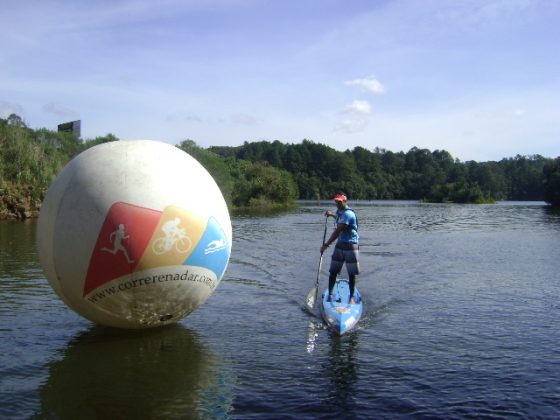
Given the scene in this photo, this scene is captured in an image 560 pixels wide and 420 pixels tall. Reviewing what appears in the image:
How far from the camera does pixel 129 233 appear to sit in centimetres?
734

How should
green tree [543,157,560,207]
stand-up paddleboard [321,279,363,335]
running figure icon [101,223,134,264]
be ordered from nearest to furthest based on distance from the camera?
running figure icon [101,223,134,264], stand-up paddleboard [321,279,363,335], green tree [543,157,560,207]

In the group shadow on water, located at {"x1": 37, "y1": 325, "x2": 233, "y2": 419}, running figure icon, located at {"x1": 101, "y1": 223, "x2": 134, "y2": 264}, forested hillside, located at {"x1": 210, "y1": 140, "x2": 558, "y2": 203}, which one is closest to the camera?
shadow on water, located at {"x1": 37, "y1": 325, "x2": 233, "y2": 419}

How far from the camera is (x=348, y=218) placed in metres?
11.1

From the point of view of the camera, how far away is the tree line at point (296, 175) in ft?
155

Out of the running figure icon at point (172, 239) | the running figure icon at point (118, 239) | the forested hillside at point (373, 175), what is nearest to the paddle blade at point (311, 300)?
the running figure icon at point (172, 239)

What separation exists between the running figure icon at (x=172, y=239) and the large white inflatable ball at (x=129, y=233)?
0.04ft

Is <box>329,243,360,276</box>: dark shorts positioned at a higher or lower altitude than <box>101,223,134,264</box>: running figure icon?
lower

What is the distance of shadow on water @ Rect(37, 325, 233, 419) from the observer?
6203mm

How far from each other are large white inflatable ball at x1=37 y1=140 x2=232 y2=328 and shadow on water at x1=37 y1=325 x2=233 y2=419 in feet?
1.83

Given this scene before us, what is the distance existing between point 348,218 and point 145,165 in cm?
478

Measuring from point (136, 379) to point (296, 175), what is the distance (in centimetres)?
15959

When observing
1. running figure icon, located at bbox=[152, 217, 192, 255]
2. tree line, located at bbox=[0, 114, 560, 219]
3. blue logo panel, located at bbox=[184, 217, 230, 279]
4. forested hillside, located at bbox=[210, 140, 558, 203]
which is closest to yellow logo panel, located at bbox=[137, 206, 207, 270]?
running figure icon, located at bbox=[152, 217, 192, 255]

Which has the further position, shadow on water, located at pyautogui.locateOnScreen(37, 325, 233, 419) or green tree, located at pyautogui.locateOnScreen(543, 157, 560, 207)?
green tree, located at pyautogui.locateOnScreen(543, 157, 560, 207)

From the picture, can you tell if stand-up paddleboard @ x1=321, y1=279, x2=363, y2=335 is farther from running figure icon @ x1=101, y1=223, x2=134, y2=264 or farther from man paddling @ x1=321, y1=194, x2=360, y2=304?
running figure icon @ x1=101, y1=223, x2=134, y2=264
